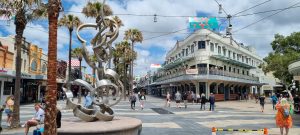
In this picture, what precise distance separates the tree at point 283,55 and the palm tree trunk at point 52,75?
40.4m

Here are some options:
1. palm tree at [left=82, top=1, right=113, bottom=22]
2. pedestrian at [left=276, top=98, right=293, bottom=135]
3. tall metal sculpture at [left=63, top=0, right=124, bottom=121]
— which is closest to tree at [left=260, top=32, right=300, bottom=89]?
palm tree at [left=82, top=1, right=113, bottom=22]

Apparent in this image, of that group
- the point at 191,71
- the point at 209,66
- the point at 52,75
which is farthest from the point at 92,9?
the point at 52,75

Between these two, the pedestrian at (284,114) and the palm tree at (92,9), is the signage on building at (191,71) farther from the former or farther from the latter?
the pedestrian at (284,114)

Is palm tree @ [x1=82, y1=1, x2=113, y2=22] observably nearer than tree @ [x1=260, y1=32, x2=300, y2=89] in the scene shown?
Yes

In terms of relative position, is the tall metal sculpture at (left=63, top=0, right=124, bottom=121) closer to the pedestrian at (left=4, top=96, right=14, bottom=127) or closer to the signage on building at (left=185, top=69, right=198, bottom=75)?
the pedestrian at (left=4, top=96, right=14, bottom=127)

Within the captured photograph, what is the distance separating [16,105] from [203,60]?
3266cm

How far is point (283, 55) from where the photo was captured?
4534 centimetres

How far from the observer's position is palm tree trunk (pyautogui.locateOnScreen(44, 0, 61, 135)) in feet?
22.8

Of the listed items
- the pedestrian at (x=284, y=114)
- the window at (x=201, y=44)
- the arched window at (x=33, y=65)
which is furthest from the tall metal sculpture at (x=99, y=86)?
the window at (x=201, y=44)

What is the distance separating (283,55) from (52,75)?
4476 cm

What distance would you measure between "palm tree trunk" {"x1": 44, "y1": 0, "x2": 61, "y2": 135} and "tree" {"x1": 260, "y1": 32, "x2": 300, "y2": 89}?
40.4 m

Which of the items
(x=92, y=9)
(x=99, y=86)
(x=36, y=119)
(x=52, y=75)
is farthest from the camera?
(x=92, y=9)

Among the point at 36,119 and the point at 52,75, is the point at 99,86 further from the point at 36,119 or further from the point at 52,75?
the point at 52,75

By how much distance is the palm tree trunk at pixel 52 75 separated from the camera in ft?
22.8
